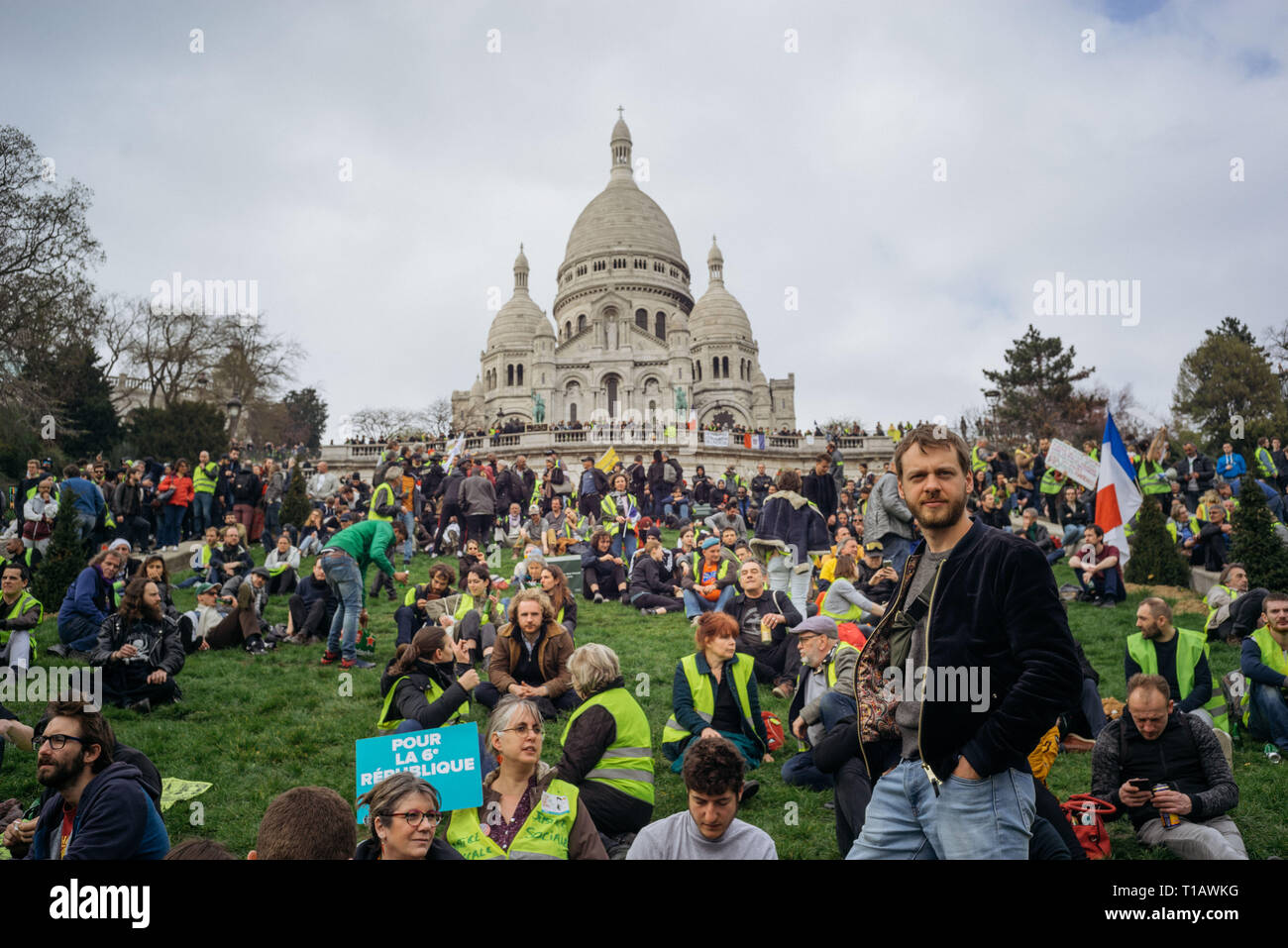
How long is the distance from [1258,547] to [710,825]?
9100 mm

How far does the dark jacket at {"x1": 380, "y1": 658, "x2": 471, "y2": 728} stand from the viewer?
5.75m

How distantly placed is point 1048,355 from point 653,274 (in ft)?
114

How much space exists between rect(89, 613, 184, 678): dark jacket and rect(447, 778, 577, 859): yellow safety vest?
15.5 ft

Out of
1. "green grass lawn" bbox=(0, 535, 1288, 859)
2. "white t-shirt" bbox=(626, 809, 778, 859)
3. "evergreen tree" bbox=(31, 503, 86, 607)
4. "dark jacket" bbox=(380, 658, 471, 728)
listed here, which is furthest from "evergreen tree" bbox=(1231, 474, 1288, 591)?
"evergreen tree" bbox=(31, 503, 86, 607)

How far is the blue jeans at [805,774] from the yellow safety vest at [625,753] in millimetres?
1348

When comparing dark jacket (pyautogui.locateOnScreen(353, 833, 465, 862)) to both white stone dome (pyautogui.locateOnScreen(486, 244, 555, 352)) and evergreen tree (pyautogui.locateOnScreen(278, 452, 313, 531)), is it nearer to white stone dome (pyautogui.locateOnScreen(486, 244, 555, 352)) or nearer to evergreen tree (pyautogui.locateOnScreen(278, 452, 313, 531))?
evergreen tree (pyautogui.locateOnScreen(278, 452, 313, 531))

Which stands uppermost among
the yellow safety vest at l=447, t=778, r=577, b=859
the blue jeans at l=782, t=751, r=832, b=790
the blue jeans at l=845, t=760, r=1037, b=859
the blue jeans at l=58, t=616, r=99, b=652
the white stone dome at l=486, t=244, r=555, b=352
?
the white stone dome at l=486, t=244, r=555, b=352

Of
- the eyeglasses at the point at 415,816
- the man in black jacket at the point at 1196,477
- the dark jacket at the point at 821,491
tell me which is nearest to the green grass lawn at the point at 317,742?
the eyeglasses at the point at 415,816

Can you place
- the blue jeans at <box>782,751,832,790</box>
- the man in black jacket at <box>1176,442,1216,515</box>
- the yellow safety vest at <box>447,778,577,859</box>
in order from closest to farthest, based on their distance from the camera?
1. the yellow safety vest at <box>447,778,577,859</box>
2. the blue jeans at <box>782,751,832,790</box>
3. the man in black jacket at <box>1176,442,1216,515</box>

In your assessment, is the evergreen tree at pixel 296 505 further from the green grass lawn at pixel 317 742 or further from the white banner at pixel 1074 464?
the white banner at pixel 1074 464

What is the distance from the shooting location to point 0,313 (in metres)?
19.8

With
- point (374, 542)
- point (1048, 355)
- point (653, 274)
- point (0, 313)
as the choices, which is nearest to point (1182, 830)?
point (374, 542)

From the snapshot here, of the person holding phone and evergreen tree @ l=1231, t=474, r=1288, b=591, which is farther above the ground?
evergreen tree @ l=1231, t=474, r=1288, b=591

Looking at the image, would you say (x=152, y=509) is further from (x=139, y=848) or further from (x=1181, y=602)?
(x=1181, y=602)
